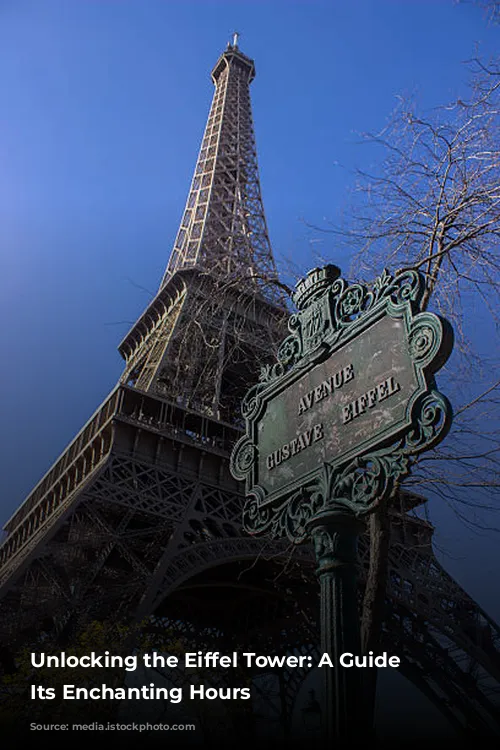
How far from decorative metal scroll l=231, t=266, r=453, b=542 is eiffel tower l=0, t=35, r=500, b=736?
5027 mm

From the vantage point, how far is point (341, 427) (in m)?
3.89

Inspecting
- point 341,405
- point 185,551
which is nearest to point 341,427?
point 341,405

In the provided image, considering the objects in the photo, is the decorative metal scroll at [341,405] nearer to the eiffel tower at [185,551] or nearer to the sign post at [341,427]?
the sign post at [341,427]

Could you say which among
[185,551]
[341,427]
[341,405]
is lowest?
[341,427]

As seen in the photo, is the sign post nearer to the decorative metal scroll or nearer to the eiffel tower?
the decorative metal scroll

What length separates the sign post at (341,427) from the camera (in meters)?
3.41

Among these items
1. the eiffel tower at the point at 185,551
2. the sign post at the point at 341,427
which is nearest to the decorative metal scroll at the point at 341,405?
the sign post at the point at 341,427

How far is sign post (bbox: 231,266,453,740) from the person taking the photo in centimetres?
341

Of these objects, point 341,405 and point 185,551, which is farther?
point 185,551

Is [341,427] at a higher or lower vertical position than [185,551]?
lower

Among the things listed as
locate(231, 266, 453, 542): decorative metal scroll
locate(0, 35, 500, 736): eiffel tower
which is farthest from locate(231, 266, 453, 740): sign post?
locate(0, 35, 500, 736): eiffel tower

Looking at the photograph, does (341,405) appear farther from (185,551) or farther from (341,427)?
(185,551)

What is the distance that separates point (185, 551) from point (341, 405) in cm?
1666

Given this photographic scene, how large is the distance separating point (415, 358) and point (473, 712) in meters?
24.5
